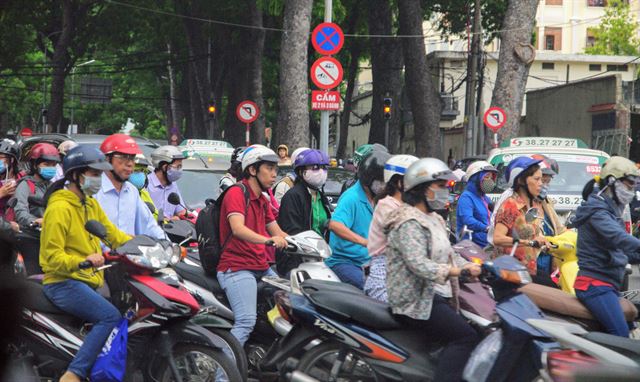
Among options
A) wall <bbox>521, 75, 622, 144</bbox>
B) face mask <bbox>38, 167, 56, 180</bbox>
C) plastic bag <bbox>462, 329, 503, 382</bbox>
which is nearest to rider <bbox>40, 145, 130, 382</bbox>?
plastic bag <bbox>462, 329, 503, 382</bbox>

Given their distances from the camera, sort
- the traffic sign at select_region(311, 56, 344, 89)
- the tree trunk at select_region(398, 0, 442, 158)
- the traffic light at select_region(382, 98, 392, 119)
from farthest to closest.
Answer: the traffic light at select_region(382, 98, 392, 119) < the tree trunk at select_region(398, 0, 442, 158) < the traffic sign at select_region(311, 56, 344, 89)

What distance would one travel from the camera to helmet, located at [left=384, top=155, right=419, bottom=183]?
7145 mm

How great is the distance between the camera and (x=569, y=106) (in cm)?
4341

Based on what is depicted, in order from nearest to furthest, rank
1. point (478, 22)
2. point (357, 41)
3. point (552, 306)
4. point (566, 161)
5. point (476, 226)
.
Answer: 1. point (552, 306)
2. point (476, 226)
3. point (566, 161)
4. point (478, 22)
5. point (357, 41)

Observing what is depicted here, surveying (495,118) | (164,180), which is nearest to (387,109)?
(495,118)

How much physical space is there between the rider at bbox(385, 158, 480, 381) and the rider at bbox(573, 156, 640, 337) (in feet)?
3.48

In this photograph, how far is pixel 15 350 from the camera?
4.34 metres

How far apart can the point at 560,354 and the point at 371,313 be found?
153 cm

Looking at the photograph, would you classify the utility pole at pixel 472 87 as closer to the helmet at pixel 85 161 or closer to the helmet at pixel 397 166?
the helmet at pixel 397 166

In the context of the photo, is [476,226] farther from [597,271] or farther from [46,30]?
[46,30]

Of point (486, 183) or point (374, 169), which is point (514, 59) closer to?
point (486, 183)

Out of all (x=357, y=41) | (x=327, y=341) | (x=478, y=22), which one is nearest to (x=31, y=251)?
(x=327, y=341)

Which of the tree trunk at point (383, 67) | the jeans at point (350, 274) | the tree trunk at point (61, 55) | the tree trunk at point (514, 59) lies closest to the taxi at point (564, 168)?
the jeans at point (350, 274)

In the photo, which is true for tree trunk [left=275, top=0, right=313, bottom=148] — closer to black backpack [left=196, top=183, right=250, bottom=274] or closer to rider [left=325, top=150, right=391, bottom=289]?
rider [left=325, top=150, right=391, bottom=289]
